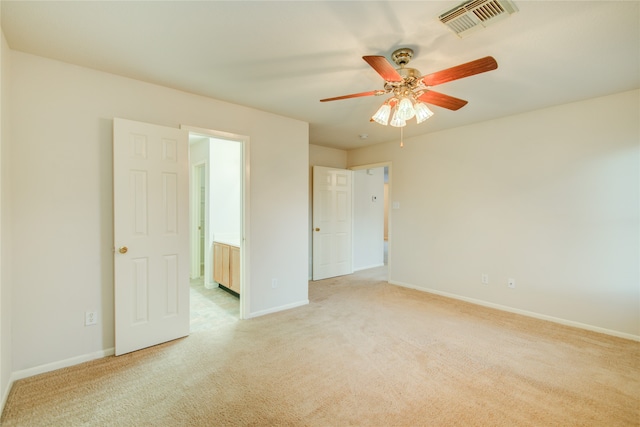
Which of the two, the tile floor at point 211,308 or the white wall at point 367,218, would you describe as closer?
the tile floor at point 211,308

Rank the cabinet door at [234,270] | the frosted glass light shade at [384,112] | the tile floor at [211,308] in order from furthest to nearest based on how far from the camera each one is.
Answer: the cabinet door at [234,270] < the tile floor at [211,308] < the frosted glass light shade at [384,112]

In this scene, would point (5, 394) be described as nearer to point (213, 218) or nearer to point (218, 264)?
point (218, 264)

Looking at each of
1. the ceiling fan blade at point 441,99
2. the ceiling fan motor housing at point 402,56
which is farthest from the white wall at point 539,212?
the ceiling fan motor housing at point 402,56

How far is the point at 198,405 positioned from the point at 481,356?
7.55 feet

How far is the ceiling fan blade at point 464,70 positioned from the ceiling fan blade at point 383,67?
22 centimetres

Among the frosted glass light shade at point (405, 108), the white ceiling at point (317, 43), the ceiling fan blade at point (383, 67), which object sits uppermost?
the white ceiling at point (317, 43)

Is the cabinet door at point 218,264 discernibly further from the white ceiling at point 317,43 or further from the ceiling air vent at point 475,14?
the ceiling air vent at point 475,14

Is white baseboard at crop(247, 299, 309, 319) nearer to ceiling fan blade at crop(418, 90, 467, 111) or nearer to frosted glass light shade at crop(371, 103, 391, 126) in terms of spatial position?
frosted glass light shade at crop(371, 103, 391, 126)

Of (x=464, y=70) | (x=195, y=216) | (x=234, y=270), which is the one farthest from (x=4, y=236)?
(x=195, y=216)

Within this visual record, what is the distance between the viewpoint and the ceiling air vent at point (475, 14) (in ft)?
5.15

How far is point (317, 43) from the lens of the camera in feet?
6.49

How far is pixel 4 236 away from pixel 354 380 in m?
2.65

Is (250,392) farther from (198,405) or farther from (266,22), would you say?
(266,22)

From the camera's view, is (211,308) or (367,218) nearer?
(211,308)
